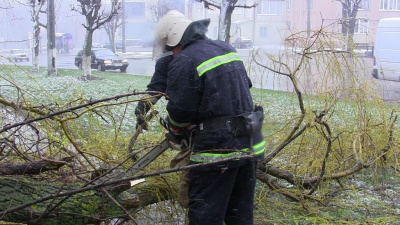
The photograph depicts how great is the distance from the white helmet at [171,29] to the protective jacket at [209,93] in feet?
0.31

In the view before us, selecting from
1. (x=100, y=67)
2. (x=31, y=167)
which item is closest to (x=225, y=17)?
(x=31, y=167)

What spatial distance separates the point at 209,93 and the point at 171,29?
1.61 feet

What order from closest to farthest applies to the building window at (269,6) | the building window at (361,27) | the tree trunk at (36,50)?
the building window at (361,27) → the tree trunk at (36,50) → the building window at (269,6)

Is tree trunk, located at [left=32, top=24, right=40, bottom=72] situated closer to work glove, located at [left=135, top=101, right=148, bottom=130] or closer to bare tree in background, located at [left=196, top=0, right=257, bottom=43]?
bare tree in background, located at [left=196, top=0, right=257, bottom=43]

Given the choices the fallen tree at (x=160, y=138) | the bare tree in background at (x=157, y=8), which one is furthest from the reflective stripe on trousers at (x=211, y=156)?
the bare tree in background at (x=157, y=8)

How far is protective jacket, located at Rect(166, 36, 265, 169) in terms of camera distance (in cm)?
267

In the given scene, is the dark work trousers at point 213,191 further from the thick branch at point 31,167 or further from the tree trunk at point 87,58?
the tree trunk at point 87,58

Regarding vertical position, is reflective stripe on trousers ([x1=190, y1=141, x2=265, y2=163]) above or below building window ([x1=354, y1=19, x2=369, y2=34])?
below

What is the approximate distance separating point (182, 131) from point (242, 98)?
0.47 metres

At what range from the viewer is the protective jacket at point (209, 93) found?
2670mm

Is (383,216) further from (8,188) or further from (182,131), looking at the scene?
(8,188)

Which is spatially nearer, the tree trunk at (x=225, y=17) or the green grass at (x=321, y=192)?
the green grass at (x=321, y=192)

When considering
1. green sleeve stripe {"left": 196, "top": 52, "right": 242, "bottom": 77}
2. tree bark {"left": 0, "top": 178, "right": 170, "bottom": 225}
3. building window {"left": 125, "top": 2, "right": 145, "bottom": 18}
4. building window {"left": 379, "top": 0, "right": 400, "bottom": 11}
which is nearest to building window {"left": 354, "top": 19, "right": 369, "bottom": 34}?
green sleeve stripe {"left": 196, "top": 52, "right": 242, "bottom": 77}

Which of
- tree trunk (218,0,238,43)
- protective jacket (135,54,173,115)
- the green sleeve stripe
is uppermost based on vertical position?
tree trunk (218,0,238,43)
